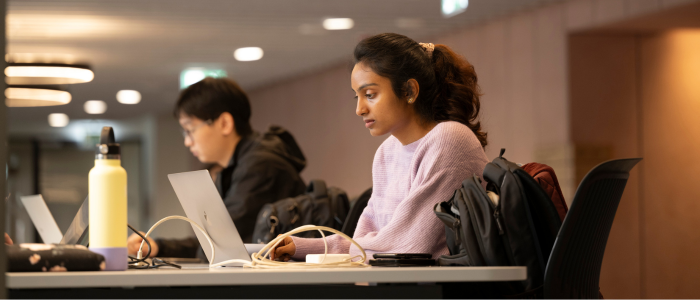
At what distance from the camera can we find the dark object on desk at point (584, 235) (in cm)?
117

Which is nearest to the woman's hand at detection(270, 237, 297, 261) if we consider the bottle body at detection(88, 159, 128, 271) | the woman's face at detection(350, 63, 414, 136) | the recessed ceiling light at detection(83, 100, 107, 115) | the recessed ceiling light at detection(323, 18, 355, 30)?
the woman's face at detection(350, 63, 414, 136)

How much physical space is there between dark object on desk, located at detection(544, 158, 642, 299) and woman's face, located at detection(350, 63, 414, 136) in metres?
0.63

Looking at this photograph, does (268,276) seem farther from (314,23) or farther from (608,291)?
(314,23)

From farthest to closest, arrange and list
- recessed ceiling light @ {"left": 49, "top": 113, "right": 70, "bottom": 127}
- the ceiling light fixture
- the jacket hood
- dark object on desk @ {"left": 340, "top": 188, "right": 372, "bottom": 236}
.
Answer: recessed ceiling light @ {"left": 49, "top": 113, "right": 70, "bottom": 127} → the ceiling light fixture → the jacket hood → dark object on desk @ {"left": 340, "top": 188, "right": 372, "bottom": 236}

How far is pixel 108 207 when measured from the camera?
1.04m

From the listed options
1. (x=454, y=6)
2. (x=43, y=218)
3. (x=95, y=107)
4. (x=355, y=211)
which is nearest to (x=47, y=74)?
(x=95, y=107)

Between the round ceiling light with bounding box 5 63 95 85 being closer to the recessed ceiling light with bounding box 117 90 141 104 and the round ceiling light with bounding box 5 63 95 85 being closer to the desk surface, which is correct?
the recessed ceiling light with bounding box 117 90 141 104

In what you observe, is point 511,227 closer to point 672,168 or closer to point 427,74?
point 427,74

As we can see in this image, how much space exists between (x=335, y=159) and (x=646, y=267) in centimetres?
394

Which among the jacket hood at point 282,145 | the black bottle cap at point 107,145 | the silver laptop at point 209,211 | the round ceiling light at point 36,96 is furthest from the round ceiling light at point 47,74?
the black bottle cap at point 107,145

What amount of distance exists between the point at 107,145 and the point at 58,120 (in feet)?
40.4

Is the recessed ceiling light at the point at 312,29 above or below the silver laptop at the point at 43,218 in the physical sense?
above

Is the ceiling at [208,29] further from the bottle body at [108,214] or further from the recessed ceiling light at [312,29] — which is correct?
the bottle body at [108,214]

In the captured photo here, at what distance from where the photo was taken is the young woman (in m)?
1.54
